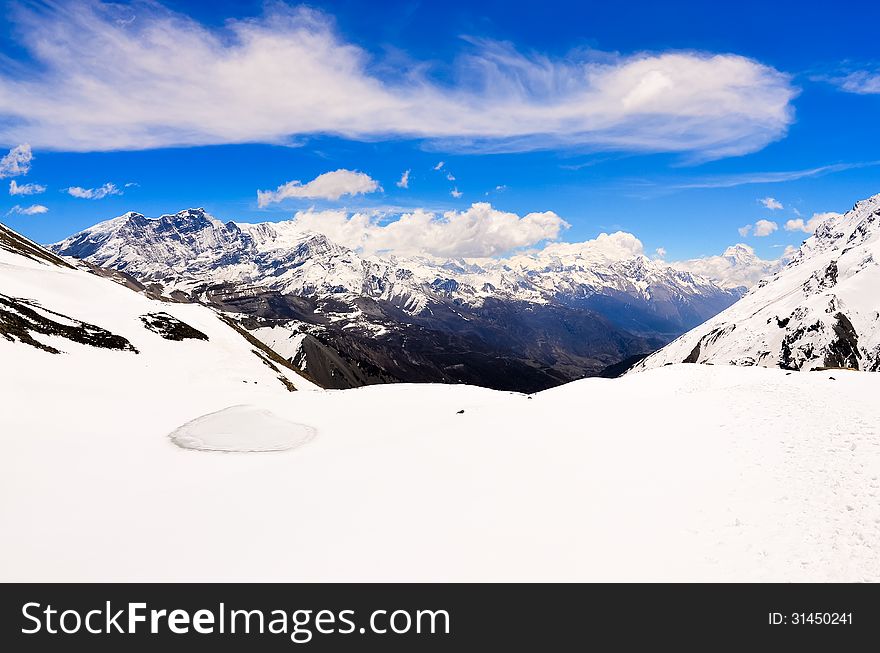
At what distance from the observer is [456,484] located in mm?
18609

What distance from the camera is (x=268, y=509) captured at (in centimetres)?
1659

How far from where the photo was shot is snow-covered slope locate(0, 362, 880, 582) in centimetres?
1350

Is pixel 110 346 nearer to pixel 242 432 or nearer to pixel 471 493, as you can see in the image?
pixel 242 432

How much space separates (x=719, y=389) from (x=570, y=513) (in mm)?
19315

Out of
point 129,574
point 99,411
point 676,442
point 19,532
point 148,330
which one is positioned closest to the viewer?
point 129,574

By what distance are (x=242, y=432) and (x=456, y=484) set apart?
1353 centimetres
